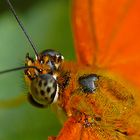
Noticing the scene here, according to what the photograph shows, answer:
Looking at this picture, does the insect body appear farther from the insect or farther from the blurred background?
the blurred background

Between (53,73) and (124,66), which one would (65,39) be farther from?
(53,73)

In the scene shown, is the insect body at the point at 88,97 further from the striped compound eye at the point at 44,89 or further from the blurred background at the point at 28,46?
the blurred background at the point at 28,46

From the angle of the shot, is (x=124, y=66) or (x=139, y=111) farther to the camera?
(x=124, y=66)

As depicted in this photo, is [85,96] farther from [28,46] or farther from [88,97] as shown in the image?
[28,46]

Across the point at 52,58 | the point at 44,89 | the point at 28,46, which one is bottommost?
the point at 44,89

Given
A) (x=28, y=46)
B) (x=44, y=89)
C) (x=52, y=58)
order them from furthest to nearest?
(x=28, y=46) → (x=52, y=58) → (x=44, y=89)

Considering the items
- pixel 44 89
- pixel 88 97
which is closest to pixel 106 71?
pixel 88 97

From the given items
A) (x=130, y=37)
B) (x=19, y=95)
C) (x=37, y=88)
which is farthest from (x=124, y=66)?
(x=37, y=88)
